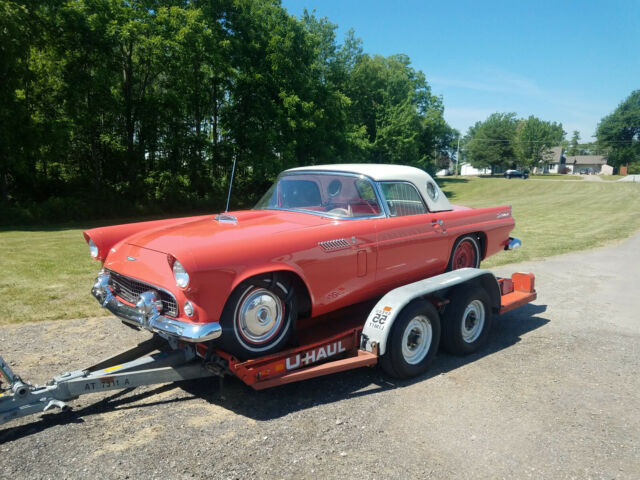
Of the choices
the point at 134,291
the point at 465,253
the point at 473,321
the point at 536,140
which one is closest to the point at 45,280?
the point at 134,291

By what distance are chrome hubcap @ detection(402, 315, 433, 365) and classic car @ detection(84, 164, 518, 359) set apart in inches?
21.2

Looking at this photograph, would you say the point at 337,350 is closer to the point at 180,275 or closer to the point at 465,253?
the point at 180,275

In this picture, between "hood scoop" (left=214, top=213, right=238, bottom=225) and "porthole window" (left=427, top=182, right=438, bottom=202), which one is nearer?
"hood scoop" (left=214, top=213, right=238, bottom=225)

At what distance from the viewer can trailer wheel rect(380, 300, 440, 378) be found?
4.02 meters

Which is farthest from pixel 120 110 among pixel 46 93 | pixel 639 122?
pixel 639 122

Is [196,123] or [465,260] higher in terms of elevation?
[196,123]

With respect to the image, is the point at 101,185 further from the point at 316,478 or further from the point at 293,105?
the point at 316,478

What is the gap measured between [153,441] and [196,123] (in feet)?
77.4

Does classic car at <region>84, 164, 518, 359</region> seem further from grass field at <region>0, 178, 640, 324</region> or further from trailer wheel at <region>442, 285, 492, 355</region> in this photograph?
grass field at <region>0, 178, 640, 324</region>

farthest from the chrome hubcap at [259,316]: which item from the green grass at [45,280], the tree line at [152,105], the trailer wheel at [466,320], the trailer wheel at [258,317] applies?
the tree line at [152,105]

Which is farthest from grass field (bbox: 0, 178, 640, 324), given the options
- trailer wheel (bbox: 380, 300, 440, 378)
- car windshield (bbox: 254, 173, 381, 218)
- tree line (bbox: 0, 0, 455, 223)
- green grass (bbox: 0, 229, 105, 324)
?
tree line (bbox: 0, 0, 455, 223)

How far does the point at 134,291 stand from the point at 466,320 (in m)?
3.33

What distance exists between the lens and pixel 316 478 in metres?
2.82

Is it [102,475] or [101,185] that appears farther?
[101,185]
